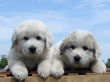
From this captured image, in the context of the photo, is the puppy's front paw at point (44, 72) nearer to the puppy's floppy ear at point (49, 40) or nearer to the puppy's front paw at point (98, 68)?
the puppy's floppy ear at point (49, 40)

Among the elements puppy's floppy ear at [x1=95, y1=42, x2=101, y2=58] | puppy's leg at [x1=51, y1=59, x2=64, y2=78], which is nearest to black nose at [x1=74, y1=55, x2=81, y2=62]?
puppy's leg at [x1=51, y1=59, x2=64, y2=78]

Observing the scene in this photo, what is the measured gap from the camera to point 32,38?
6.45 meters

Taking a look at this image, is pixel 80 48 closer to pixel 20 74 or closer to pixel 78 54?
pixel 78 54

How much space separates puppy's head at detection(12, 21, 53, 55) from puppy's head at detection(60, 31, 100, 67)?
1.65ft

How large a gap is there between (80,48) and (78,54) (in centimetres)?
21

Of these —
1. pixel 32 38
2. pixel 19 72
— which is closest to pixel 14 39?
pixel 32 38

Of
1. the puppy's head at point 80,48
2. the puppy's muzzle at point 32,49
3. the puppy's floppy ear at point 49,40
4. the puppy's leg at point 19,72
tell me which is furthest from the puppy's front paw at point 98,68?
the puppy's leg at point 19,72

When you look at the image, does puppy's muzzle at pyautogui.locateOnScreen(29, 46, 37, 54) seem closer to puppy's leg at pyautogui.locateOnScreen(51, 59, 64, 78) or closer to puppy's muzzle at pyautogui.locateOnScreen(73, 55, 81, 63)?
puppy's leg at pyautogui.locateOnScreen(51, 59, 64, 78)

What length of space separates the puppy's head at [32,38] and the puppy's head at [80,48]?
0.50 meters

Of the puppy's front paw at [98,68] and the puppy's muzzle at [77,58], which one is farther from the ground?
the puppy's muzzle at [77,58]

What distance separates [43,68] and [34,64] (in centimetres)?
68

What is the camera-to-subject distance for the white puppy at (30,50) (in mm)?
6332

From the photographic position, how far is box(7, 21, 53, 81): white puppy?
633cm

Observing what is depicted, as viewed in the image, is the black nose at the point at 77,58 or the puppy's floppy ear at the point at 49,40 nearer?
the black nose at the point at 77,58
